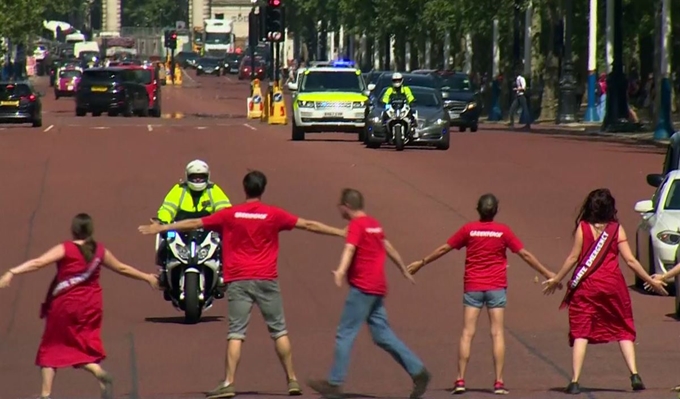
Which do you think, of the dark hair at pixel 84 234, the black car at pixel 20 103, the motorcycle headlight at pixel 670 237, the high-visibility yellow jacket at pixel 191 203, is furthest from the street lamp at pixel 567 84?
the dark hair at pixel 84 234

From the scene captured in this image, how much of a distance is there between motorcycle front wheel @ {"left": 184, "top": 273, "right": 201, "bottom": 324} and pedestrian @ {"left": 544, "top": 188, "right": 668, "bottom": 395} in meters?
4.24

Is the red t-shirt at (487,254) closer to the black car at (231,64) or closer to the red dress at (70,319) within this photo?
the red dress at (70,319)


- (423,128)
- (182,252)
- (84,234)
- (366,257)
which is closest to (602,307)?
(366,257)

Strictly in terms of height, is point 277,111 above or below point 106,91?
below

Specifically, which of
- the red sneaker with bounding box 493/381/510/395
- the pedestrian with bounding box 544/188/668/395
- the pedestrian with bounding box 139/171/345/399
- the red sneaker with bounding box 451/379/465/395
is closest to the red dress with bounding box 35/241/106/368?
the pedestrian with bounding box 139/171/345/399

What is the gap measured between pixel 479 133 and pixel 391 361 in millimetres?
32756

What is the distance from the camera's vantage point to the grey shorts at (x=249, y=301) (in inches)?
436

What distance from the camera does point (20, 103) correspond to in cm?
4756

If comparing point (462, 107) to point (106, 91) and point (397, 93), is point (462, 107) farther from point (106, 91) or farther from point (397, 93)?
point (106, 91)

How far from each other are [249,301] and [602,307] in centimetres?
226

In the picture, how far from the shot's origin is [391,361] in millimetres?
12977

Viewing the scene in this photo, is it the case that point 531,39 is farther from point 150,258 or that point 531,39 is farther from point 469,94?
point 150,258

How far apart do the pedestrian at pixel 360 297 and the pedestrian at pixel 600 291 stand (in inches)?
43.8

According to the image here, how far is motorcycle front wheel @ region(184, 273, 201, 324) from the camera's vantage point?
14.4 meters
